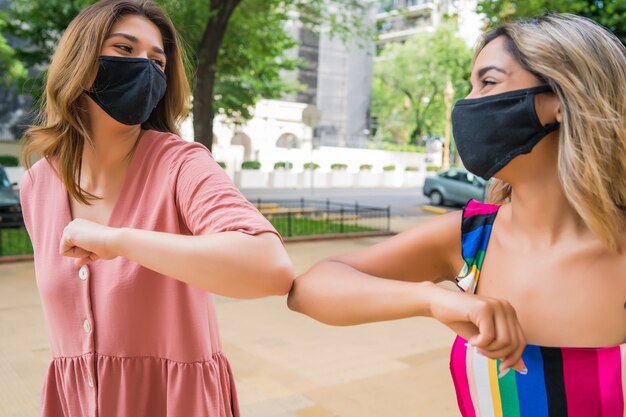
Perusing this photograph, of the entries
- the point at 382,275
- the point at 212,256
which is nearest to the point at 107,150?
the point at 212,256

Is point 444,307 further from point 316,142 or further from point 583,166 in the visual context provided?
point 316,142

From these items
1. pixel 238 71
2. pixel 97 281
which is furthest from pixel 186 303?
pixel 238 71

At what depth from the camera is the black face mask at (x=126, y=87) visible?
1.71m

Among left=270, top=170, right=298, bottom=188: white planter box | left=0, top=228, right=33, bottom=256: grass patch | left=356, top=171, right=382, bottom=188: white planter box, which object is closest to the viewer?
left=0, top=228, right=33, bottom=256: grass patch

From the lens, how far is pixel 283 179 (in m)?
38.2

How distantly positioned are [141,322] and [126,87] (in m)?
0.62

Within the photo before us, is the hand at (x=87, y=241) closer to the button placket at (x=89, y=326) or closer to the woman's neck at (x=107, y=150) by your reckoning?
the button placket at (x=89, y=326)

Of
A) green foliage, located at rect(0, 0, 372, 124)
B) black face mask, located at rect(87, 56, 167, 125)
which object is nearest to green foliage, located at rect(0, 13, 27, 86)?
green foliage, located at rect(0, 0, 372, 124)

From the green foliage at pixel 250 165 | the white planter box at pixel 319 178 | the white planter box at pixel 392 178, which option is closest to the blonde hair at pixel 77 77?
the green foliage at pixel 250 165

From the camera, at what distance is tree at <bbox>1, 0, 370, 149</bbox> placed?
13273 millimetres

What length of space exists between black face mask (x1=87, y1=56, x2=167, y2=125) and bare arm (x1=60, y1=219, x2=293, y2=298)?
489 millimetres

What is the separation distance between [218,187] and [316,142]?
46.7 meters

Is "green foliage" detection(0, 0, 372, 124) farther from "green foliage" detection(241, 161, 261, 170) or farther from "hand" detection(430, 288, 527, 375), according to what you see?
"green foliage" detection(241, 161, 261, 170)

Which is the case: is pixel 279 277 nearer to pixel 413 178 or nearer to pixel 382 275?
pixel 382 275
